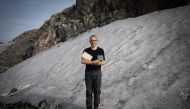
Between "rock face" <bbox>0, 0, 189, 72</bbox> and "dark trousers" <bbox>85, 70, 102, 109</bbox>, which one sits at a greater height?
"rock face" <bbox>0, 0, 189, 72</bbox>

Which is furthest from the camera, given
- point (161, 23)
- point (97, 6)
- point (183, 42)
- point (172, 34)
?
point (97, 6)

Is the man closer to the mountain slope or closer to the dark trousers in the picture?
the dark trousers

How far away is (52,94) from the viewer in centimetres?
1012

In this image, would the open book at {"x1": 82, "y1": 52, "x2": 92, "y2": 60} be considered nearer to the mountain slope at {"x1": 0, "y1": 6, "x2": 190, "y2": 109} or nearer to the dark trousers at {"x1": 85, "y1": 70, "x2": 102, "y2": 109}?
the dark trousers at {"x1": 85, "y1": 70, "x2": 102, "y2": 109}

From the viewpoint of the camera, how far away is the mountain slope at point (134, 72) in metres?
6.85

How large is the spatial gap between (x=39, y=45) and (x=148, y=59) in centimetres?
1629

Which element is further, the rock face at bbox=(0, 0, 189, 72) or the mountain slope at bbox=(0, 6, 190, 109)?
the rock face at bbox=(0, 0, 189, 72)

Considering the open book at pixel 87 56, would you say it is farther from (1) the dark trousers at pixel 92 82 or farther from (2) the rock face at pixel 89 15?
(2) the rock face at pixel 89 15

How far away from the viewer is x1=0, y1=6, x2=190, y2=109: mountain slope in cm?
685

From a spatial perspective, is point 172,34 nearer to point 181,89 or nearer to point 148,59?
point 148,59

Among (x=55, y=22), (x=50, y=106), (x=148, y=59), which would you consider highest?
(x=55, y=22)

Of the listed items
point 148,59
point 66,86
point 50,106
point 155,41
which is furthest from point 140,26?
point 50,106

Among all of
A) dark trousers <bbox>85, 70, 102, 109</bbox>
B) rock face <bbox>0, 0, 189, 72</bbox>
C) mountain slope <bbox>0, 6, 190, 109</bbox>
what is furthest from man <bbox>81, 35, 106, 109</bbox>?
rock face <bbox>0, 0, 189, 72</bbox>

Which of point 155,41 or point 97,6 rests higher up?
point 97,6
